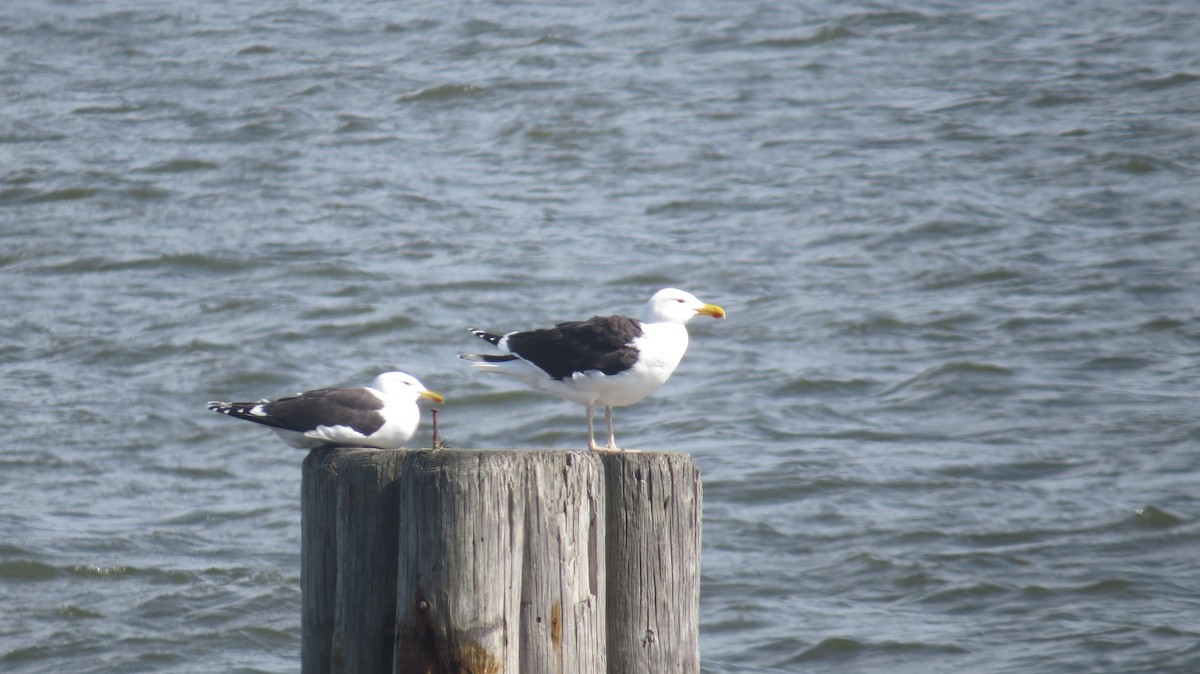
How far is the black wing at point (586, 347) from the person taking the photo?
5262 millimetres

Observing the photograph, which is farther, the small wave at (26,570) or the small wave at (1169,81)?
the small wave at (1169,81)

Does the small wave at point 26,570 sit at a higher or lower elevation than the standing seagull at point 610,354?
lower

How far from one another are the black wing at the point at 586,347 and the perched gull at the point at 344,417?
0.56 metres

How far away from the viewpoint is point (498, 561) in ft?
10.5

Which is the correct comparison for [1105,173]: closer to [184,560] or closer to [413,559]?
[184,560]

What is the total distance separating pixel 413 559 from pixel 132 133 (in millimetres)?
14477

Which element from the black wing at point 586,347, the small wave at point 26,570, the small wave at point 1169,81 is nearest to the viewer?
the black wing at point 586,347

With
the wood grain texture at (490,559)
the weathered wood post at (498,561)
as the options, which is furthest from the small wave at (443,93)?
the wood grain texture at (490,559)

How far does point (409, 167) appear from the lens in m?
15.4

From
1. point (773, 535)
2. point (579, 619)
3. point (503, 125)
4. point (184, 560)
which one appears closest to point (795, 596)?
point (773, 535)

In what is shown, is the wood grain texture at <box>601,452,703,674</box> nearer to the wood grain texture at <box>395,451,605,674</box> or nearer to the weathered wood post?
the weathered wood post

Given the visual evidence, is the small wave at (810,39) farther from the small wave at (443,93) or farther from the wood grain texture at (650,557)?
the wood grain texture at (650,557)

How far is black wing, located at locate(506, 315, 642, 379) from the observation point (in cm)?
526

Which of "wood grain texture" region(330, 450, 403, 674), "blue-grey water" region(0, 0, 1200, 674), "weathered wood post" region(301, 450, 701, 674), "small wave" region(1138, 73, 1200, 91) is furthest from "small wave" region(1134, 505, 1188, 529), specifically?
"small wave" region(1138, 73, 1200, 91)
